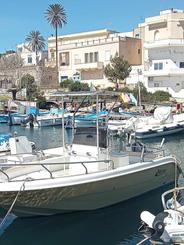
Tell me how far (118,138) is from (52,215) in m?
3.87

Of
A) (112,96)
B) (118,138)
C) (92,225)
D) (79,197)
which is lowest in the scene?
(92,225)

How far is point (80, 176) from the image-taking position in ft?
42.1

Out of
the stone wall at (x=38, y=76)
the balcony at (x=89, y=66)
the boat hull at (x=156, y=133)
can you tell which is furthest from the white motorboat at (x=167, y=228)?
the stone wall at (x=38, y=76)

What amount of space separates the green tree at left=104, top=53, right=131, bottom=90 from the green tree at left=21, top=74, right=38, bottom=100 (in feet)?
44.9

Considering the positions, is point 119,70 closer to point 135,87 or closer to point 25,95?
point 135,87

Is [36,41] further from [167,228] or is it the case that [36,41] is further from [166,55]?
[167,228]

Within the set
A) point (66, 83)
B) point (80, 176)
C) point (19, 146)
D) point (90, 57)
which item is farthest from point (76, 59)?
point (80, 176)

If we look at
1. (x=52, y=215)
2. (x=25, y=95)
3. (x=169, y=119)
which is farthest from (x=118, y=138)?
(x=25, y=95)

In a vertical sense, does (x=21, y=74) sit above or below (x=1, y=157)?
above

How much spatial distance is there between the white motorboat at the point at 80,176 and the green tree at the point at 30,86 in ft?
187

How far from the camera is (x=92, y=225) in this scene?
42.8 feet

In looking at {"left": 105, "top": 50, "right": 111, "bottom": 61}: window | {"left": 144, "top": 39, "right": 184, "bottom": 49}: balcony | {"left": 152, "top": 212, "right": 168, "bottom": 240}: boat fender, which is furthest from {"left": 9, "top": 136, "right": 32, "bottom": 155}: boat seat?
{"left": 105, "top": 50, "right": 111, "bottom": 61}: window

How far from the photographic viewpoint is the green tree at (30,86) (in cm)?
7275

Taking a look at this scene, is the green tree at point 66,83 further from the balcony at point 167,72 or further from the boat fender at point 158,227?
the boat fender at point 158,227
